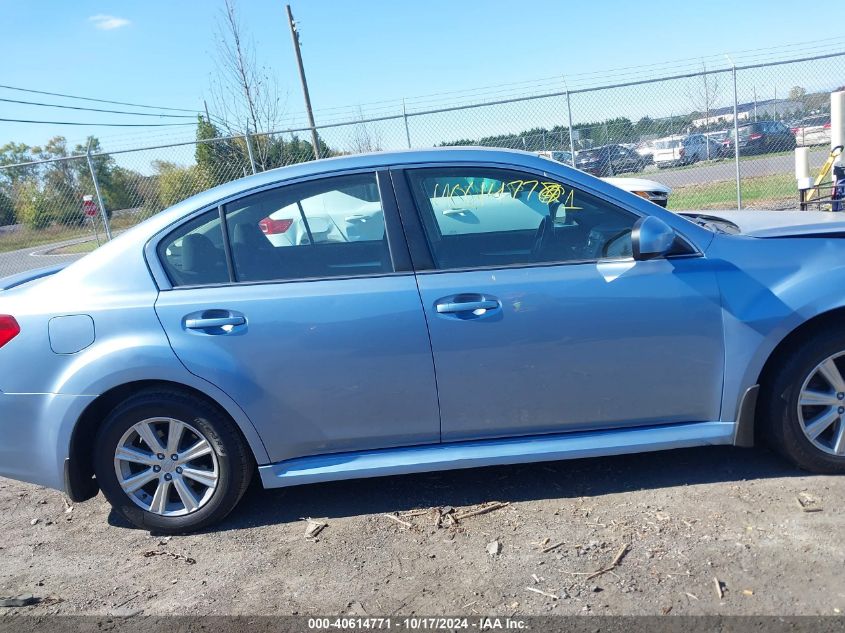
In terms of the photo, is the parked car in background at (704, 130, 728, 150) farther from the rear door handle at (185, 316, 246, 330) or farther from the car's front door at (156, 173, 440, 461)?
the rear door handle at (185, 316, 246, 330)

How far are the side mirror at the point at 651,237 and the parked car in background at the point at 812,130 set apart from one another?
1154 centimetres

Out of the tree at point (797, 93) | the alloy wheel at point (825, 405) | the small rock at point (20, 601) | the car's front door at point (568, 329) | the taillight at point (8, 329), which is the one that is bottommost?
the small rock at point (20, 601)

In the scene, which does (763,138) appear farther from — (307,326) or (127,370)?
(127,370)

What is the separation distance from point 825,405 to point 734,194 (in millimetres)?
12598

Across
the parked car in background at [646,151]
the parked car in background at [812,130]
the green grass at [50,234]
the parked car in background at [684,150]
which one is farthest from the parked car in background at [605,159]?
the green grass at [50,234]

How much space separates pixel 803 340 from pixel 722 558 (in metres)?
1.13

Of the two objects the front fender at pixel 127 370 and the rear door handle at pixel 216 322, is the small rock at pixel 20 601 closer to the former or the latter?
the front fender at pixel 127 370

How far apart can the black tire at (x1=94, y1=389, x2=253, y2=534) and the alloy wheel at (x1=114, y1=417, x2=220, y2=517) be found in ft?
0.08

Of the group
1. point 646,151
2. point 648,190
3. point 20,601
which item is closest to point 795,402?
point 20,601

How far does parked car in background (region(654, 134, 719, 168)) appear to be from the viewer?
43.1 feet

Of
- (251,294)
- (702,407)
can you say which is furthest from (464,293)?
(702,407)

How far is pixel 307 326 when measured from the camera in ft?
10.7

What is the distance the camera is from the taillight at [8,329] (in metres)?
3.36

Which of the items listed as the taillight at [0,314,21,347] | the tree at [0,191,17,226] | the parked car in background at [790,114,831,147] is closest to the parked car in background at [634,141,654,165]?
the parked car in background at [790,114,831,147]
